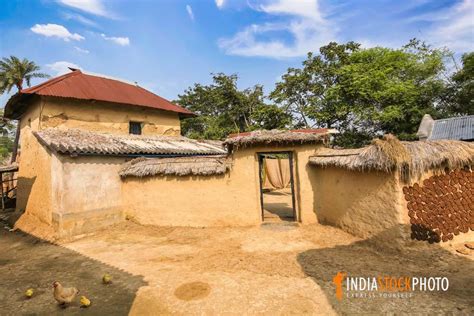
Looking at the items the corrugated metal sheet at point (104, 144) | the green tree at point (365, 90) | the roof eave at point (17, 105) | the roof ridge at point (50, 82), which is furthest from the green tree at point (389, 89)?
the roof eave at point (17, 105)

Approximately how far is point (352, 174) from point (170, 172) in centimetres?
591

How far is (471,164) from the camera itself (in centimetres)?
669

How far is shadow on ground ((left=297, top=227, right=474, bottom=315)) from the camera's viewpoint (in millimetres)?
4016

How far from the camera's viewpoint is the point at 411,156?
5984mm

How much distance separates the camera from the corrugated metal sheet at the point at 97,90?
11431mm

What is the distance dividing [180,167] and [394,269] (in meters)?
6.81

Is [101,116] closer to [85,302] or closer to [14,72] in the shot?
[85,302]

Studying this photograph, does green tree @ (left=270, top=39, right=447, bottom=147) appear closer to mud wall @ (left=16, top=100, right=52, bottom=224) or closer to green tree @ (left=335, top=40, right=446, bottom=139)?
green tree @ (left=335, top=40, right=446, bottom=139)

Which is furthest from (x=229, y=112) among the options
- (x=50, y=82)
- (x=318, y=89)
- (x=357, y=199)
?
(x=357, y=199)

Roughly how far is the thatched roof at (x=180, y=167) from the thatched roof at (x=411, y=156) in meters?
4.17

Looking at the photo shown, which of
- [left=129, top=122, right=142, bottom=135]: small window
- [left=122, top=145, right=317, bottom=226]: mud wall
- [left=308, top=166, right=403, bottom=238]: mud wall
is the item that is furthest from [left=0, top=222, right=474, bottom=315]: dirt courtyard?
[left=129, top=122, right=142, bottom=135]: small window

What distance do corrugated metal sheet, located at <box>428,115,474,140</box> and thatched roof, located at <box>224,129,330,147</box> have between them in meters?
12.3

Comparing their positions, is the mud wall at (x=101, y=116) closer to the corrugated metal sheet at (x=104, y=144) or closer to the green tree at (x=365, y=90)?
the corrugated metal sheet at (x=104, y=144)

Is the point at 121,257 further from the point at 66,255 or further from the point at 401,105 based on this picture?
the point at 401,105
